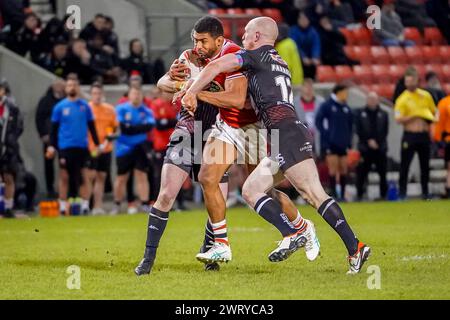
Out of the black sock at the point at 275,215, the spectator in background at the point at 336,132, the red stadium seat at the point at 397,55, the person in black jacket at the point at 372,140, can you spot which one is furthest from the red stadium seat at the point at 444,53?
the black sock at the point at 275,215

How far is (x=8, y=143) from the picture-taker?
18422mm

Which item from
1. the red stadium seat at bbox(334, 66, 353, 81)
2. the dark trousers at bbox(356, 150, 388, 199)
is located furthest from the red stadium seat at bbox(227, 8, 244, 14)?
the dark trousers at bbox(356, 150, 388, 199)

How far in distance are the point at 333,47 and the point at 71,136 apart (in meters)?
8.32

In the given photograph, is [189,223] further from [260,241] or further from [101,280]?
[101,280]

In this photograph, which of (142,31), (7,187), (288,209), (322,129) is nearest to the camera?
(288,209)

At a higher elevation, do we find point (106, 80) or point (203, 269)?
point (106, 80)

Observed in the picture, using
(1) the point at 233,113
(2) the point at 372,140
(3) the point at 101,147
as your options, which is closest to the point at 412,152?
(2) the point at 372,140

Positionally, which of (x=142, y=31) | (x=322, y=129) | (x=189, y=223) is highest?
(x=142, y=31)

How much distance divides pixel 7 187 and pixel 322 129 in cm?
599

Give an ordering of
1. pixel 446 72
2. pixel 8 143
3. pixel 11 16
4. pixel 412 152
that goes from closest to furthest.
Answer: pixel 8 143 < pixel 412 152 < pixel 11 16 < pixel 446 72

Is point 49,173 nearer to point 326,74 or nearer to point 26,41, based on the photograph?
point 26,41

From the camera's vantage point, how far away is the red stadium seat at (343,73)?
24.7m
